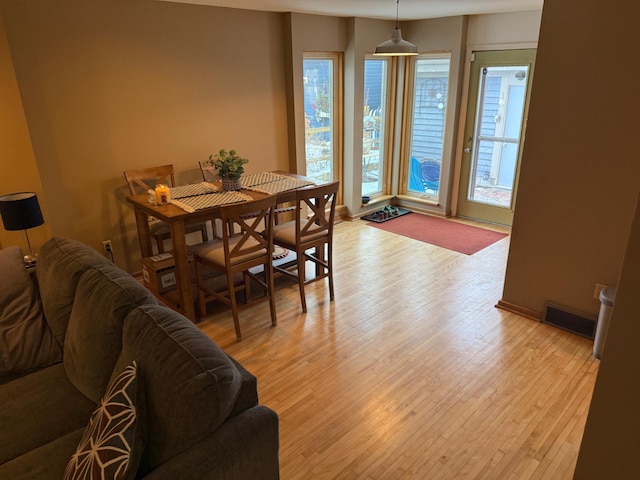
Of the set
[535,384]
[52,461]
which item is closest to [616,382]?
[535,384]

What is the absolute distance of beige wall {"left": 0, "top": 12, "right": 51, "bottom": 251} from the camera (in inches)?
119

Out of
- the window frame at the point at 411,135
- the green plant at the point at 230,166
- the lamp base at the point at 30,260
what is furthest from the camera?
the window frame at the point at 411,135

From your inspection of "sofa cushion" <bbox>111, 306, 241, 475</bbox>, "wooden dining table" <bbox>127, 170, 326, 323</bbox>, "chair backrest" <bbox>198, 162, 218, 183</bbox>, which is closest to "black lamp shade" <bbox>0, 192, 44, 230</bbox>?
"wooden dining table" <bbox>127, 170, 326, 323</bbox>

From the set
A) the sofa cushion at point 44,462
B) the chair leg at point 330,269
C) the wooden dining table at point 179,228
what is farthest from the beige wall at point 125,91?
the sofa cushion at point 44,462

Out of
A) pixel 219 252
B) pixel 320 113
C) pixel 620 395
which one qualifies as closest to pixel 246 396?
pixel 620 395

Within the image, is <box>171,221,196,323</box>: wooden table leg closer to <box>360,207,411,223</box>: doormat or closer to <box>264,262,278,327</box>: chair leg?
<box>264,262,278,327</box>: chair leg

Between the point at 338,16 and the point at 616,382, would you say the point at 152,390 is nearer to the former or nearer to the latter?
the point at 616,382

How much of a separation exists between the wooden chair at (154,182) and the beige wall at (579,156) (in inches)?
104

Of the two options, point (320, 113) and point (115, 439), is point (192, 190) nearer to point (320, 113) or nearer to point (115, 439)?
point (320, 113)

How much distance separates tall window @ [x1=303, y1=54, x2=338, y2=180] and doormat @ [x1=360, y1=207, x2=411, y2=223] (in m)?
0.72

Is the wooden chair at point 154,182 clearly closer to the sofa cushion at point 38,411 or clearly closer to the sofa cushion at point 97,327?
the sofa cushion at point 97,327

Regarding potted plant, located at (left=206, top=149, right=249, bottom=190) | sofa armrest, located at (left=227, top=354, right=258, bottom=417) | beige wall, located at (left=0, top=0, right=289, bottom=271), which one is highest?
beige wall, located at (left=0, top=0, right=289, bottom=271)

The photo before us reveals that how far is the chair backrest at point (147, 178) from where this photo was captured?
367 cm

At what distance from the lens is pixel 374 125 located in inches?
224
